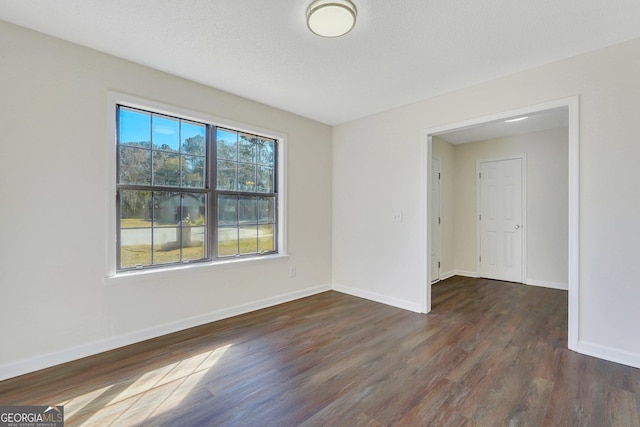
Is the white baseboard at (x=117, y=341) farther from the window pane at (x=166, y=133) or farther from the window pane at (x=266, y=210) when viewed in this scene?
the window pane at (x=166, y=133)

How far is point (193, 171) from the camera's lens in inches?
122

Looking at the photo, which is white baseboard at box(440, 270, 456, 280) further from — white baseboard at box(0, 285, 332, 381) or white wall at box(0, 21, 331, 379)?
white wall at box(0, 21, 331, 379)

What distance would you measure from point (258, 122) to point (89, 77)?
65.1 inches

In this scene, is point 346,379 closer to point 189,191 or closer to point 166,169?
point 189,191

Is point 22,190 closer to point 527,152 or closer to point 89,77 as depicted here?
point 89,77

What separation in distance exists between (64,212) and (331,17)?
99.1 inches

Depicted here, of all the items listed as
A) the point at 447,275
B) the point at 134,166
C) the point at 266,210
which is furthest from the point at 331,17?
the point at 447,275

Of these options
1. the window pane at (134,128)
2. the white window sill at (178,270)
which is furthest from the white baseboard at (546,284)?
the window pane at (134,128)

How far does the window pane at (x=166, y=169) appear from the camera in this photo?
112 inches

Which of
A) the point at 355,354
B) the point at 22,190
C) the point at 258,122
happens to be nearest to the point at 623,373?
the point at 355,354

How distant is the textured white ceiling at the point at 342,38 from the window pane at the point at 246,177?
957 mm

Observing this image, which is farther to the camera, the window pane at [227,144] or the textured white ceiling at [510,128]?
the textured white ceiling at [510,128]

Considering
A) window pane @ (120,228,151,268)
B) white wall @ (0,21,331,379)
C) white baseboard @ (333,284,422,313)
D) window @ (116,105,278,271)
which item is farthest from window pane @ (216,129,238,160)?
white baseboard @ (333,284,422,313)

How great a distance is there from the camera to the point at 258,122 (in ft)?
11.7
